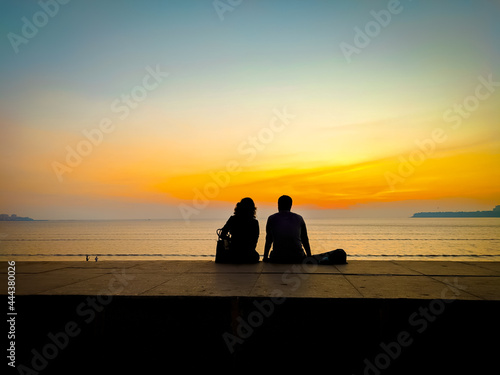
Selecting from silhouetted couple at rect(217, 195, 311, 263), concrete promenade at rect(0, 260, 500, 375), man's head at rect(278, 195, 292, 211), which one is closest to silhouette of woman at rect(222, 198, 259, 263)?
silhouetted couple at rect(217, 195, 311, 263)

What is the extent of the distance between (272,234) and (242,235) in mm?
711

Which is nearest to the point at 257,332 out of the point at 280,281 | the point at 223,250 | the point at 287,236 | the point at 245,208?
the point at 280,281

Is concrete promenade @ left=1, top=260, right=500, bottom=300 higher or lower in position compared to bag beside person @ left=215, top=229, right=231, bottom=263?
lower

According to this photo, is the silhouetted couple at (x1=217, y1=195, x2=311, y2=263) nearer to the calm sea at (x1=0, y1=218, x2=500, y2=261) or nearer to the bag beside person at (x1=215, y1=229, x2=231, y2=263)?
the bag beside person at (x1=215, y1=229, x2=231, y2=263)

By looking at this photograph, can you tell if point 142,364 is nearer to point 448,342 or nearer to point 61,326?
point 61,326

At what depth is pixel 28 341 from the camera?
12.3 ft

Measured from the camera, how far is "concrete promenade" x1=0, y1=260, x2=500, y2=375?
11.6 feet

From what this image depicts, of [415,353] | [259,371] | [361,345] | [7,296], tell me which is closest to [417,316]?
[415,353]

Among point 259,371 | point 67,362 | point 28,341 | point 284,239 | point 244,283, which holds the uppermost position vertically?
point 284,239

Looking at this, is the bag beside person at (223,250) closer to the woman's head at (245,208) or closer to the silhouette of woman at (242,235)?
the silhouette of woman at (242,235)

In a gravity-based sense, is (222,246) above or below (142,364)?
above

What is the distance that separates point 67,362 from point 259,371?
2.26 metres

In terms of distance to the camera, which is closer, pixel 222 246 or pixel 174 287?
pixel 174 287

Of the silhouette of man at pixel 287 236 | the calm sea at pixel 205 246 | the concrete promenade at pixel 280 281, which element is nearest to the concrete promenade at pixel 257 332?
the concrete promenade at pixel 280 281
